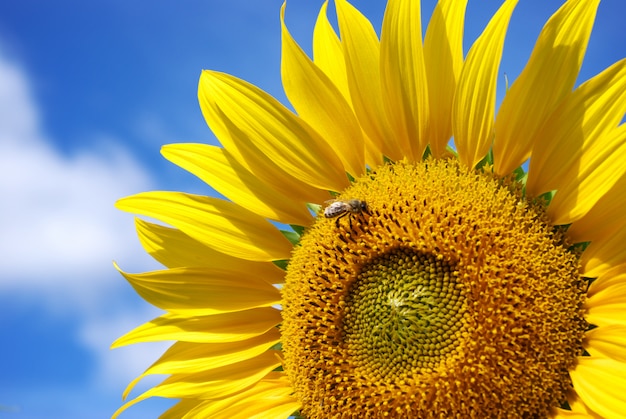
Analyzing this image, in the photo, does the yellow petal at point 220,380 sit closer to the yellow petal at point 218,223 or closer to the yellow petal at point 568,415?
the yellow petal at point 218,223

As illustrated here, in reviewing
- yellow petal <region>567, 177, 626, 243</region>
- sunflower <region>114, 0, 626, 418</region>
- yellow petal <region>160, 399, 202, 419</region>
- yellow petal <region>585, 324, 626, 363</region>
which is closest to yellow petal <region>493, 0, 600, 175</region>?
sunflower <region>114, 0, 626, 418</region>

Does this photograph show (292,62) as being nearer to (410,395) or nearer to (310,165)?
(310,165)

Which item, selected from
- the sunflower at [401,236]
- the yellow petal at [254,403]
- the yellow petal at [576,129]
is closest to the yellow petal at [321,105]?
the sunflower at [401,236]

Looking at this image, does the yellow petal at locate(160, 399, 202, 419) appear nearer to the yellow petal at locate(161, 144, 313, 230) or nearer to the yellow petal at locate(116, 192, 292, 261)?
the yellow petal at locate(116, 192, 292, 261)

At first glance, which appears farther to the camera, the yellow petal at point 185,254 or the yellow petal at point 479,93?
A: the yellow petal at point 185,254

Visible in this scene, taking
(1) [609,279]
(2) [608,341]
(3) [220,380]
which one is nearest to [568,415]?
(2) [608,341]

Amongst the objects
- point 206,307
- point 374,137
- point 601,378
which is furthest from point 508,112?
point 206,307
